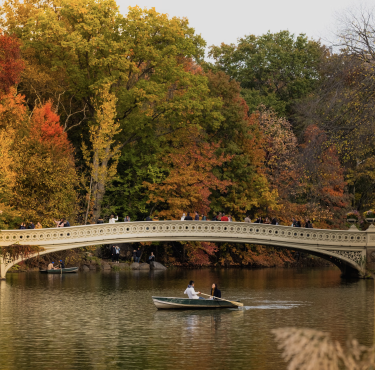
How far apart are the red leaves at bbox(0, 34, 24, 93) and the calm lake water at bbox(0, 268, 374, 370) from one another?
16.2 meters

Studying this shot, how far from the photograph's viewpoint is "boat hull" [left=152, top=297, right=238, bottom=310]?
81.5 feet

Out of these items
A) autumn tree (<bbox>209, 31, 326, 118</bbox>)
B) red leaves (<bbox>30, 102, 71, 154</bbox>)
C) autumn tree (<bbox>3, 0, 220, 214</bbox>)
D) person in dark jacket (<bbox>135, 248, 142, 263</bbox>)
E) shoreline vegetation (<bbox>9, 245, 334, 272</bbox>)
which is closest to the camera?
red leaves (<bbox>30, 102, 71, 154</bbox>)

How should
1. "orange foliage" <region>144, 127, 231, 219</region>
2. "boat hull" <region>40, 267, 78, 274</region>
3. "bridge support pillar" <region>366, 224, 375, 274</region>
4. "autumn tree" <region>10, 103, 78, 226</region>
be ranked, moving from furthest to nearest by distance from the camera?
"orange foliage" <region>144, 127, 231, 219</region> < "boat hull" <region>40, 267, 78, 274</region> < "autumn tree" <region>10, 103, 78, 226</region> < "bridge support pillar" <region>366, 224, 375, 274</region>

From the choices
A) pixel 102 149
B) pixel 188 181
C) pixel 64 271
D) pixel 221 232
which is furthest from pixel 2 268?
pixel 188 181

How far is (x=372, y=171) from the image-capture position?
5191cm

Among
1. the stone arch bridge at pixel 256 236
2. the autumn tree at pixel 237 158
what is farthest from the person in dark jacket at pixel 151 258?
the stone arch bridge at pixel 256 236

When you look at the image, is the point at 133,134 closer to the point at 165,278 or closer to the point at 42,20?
the point at 42,20

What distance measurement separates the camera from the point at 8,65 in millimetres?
47781

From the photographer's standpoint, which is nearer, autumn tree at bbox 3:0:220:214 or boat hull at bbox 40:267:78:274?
boat hull at bbox 40:267:78:274

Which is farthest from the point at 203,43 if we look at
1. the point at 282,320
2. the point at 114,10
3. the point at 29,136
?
the point at 282,320

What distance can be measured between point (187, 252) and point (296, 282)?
14795 millimetres

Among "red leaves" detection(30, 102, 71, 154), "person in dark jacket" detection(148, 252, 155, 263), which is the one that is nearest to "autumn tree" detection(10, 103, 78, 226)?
"red leaves" detection(30, 102, 71, 154)

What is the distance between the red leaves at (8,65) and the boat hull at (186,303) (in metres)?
28.0

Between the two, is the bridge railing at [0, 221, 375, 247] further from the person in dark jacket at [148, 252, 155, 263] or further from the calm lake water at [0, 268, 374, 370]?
the person in dark jacket at [148, 252, 155, 263]
